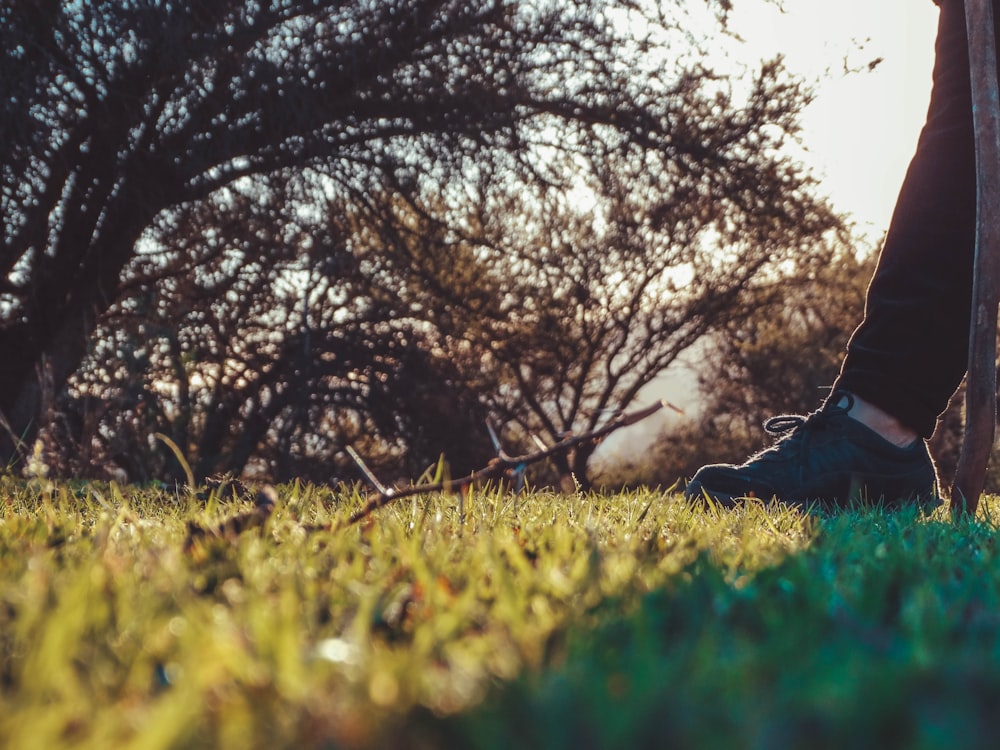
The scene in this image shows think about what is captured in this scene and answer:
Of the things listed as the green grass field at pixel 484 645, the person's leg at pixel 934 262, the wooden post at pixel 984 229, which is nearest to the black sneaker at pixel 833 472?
the person's leg at pixel 934 262

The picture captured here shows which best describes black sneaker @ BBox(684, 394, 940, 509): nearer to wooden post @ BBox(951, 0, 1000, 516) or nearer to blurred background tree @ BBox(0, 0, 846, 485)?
wooden post @ BBox(951, 0, 1000, 516)

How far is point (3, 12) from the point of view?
6078 mm

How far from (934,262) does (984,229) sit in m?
0.26

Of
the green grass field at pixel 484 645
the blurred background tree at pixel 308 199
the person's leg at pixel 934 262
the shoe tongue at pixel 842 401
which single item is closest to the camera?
the green grass field at pixel 484 645

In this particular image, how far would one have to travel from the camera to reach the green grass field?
0.60 meters

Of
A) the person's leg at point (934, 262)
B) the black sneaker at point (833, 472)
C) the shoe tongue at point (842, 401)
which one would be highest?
the person's leg at point (934, 262)

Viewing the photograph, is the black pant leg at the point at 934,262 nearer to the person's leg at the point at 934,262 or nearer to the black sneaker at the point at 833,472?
the person's leg at the point at 934,262

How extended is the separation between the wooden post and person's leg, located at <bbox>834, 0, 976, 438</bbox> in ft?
0.70

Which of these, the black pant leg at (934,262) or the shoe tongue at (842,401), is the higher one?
the black pant leg at (934,262)

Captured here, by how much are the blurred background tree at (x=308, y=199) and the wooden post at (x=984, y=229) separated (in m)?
5.07

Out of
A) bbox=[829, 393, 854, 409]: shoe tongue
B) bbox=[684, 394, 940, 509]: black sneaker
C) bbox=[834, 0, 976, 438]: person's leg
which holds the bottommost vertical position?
bbox=[684, 394, 940, 509]: black sneaker

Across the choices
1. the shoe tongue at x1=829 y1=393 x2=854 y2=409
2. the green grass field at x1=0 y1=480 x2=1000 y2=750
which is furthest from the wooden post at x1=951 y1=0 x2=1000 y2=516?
the green grass field at x1=0 y1=480 x2=1000 y2=750

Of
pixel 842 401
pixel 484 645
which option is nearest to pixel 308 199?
pixel 842 401

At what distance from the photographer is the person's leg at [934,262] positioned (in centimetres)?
282
